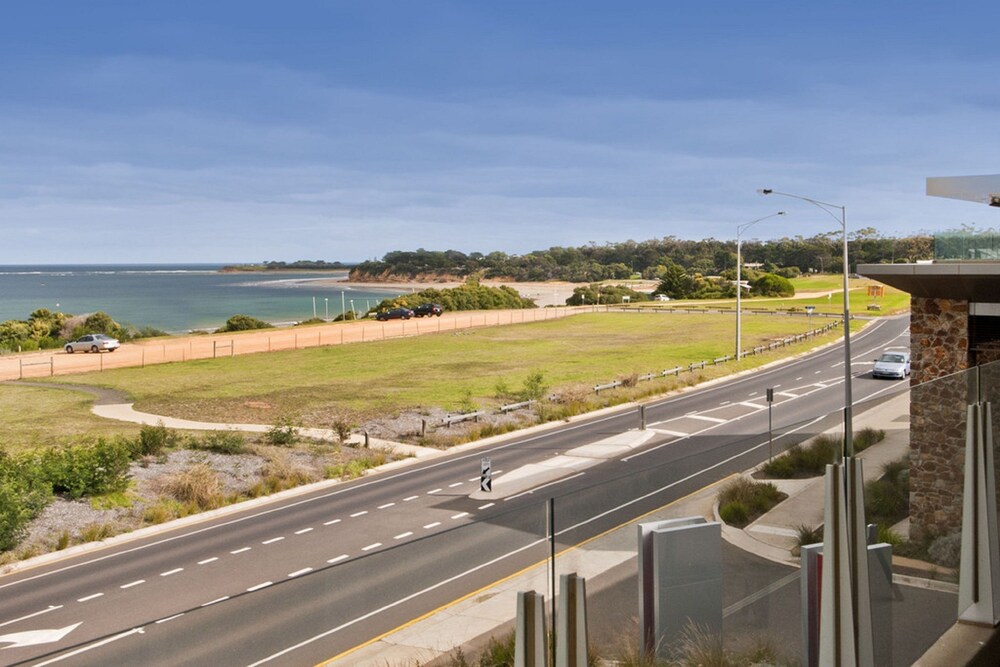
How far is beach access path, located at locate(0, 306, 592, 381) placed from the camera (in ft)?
211

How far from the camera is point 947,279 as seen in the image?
15.2 m

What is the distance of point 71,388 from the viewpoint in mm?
53500

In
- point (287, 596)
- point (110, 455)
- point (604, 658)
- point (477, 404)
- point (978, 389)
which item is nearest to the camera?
point (287, 596)

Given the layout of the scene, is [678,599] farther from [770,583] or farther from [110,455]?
[110,455]

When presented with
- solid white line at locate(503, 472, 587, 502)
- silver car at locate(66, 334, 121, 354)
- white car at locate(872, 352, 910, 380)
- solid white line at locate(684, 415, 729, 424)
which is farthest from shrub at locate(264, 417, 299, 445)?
silver car at locate(66, 334, 121, 354)

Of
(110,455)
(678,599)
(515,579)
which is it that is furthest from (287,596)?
(110,455)

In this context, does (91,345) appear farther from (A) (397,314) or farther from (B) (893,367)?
(B) (893,367)

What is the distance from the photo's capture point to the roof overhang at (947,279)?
48.0ft

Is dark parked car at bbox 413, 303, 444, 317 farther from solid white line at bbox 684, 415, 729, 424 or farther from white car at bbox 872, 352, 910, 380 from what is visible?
solid white line at bbox 684, 415, 729, 424

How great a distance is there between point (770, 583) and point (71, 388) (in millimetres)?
55443

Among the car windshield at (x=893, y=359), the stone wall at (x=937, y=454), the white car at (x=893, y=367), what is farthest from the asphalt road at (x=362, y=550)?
the car windshield at (x=893, y=359)

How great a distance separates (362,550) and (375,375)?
38.6 m

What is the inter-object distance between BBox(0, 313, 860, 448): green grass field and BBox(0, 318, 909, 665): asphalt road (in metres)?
11.5

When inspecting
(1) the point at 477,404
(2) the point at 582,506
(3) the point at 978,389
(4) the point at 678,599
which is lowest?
(1) the point at 477,404
